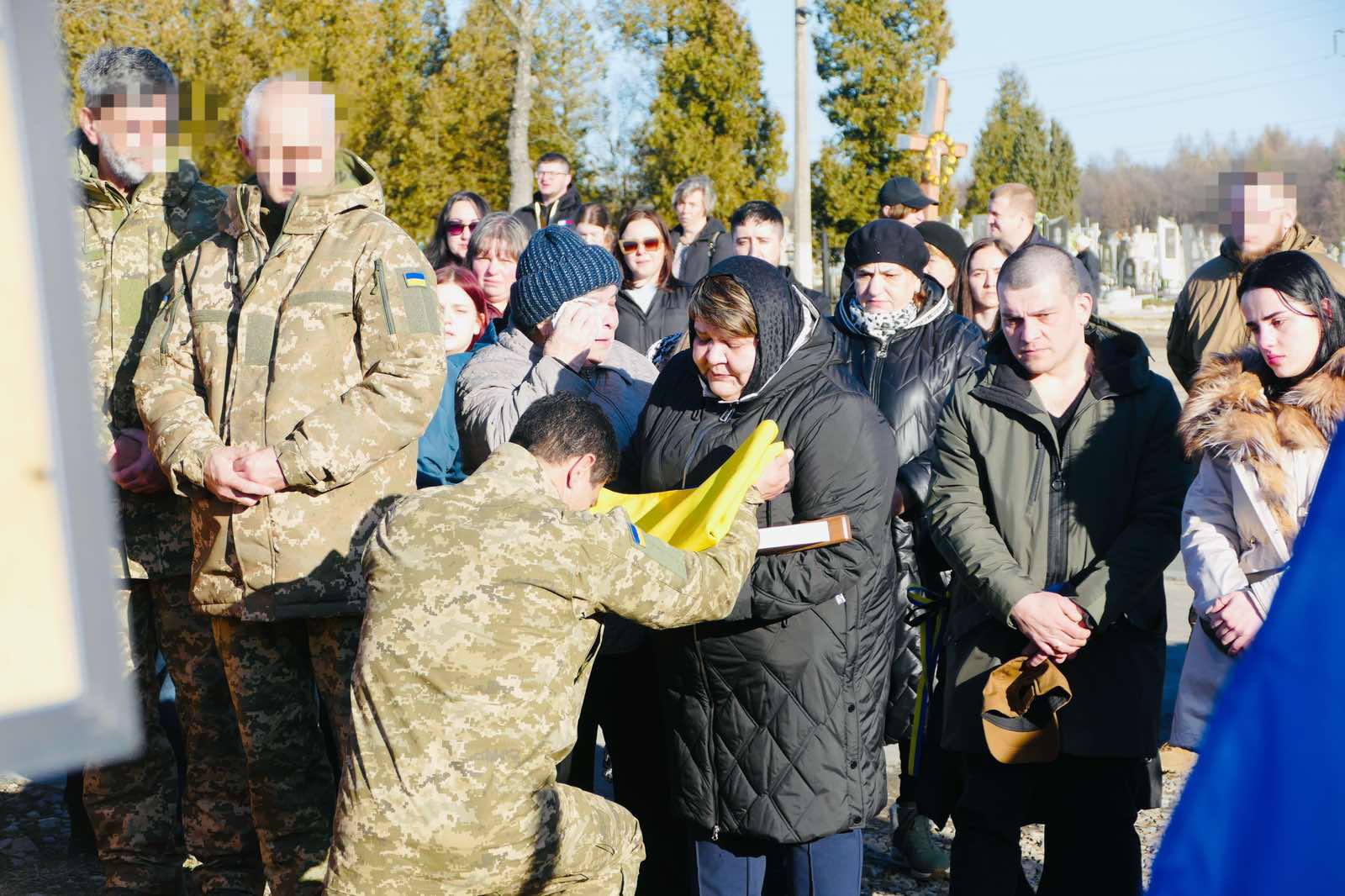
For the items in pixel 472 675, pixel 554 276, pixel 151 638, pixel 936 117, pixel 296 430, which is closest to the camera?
pixel 472 675

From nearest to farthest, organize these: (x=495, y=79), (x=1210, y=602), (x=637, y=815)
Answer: (x=1210, y=602)
(x=637, y=815)
(x=495, y=79)

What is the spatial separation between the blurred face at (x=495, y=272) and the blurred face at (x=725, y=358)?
2194mm

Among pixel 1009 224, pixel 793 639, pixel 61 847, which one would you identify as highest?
pixel 1009 224

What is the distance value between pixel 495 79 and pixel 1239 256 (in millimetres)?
17653

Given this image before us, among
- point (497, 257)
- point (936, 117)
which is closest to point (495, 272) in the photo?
point (497, 257)

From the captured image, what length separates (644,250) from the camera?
20.2 feet

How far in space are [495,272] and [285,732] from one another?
7.87 ft

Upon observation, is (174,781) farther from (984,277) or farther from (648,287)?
(984,277)

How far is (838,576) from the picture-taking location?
10.7 ft

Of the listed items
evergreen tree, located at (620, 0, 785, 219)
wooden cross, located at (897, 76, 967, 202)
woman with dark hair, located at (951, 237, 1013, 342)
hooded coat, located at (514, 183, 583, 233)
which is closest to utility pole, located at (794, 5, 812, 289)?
evergreen tree, located at (620, 0, 785, 219)

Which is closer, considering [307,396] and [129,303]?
[307,396]

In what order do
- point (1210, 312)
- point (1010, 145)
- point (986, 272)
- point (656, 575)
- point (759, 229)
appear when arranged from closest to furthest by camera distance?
point (656, 575)
point (1210, 312)
point (986, 272)
point (759, 229)
point (1010, 145)

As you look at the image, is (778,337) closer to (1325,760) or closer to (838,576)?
(838,576)

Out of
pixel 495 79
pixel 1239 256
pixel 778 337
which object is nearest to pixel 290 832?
pixel 778 337
